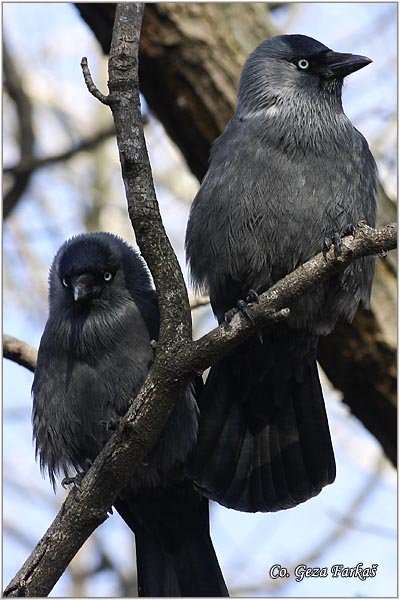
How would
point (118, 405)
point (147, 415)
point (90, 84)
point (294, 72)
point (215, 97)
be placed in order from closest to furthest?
point (147, 415) < point (90, 84) < point (118, 405) < point (294, 72) < point (215, 97)

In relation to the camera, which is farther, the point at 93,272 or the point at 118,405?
the point at 93,272

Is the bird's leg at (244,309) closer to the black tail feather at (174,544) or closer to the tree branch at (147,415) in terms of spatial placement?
the tree branch at (147,415)

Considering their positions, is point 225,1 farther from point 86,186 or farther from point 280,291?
point 86,186

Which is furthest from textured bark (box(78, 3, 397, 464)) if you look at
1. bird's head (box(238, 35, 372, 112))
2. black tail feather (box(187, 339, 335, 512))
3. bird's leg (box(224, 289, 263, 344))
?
bird's leg (box(224, 289, 263, 344))

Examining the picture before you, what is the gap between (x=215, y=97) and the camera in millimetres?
6473

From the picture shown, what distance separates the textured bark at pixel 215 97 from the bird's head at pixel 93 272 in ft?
3.56

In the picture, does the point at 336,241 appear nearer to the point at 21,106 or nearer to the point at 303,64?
the point at 303,64

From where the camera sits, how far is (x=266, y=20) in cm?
678

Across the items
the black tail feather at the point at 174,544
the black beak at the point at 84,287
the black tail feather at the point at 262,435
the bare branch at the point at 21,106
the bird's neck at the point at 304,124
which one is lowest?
the black tail feather at the point at 174,544

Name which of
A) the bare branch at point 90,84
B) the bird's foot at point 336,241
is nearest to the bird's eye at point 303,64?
the bird's foot at point 336,241

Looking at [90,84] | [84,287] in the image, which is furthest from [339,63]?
[84,287]

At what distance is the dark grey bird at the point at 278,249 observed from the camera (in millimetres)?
5129

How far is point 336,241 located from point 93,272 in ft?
5.34

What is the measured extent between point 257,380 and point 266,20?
2716 millimetres
